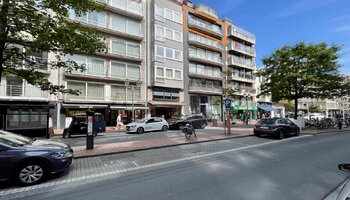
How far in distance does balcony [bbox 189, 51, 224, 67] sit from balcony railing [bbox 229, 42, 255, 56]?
17.7 feet

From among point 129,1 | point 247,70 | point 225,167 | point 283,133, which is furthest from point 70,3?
point 247,70

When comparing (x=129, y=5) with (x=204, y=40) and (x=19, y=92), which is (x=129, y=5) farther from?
(x=19, y=92)

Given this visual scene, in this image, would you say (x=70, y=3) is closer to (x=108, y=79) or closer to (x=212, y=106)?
(x=108, y=79)

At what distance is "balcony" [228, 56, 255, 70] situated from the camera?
40375mm

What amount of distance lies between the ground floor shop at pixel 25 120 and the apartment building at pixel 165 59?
1454 cm

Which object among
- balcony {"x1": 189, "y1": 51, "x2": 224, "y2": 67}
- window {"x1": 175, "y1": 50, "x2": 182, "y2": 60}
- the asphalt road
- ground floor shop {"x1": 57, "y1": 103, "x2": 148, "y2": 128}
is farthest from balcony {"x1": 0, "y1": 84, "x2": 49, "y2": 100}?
balcony {"x1": 189, "y1": 51, "x2": 224, "y2": 67}

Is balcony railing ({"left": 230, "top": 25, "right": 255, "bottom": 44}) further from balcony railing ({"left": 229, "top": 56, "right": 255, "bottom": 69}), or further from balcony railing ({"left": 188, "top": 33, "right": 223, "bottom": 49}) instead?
balcony railing ({"left": 188, "top": 33, "right": 223, "bottom": 49})

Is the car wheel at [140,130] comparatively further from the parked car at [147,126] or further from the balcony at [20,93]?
the balcony at [20,93]

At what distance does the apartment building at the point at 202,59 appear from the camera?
107 ft

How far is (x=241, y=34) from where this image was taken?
4297 cm

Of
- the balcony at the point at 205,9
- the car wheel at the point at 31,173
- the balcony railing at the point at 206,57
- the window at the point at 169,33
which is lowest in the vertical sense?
the car wheel at the point at 31,173

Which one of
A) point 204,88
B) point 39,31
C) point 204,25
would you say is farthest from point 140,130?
point 204,25

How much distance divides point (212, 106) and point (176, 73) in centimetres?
1027

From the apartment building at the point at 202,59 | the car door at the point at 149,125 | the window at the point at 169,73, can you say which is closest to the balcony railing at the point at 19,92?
the car door at the point at 149,125
